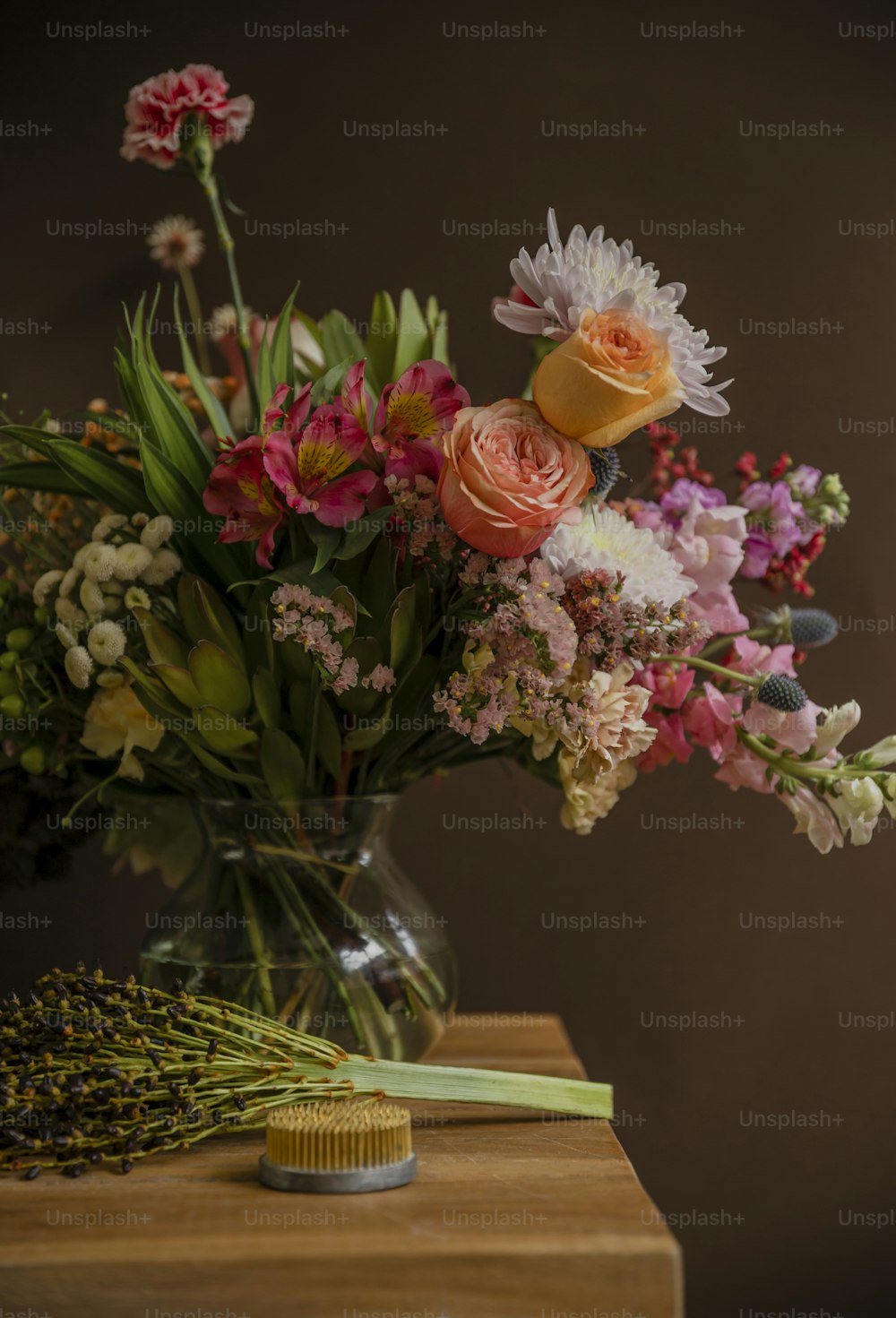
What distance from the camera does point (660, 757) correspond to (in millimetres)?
973

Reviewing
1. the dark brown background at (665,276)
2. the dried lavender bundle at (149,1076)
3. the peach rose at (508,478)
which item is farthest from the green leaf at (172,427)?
the dark brown background at (665,276)

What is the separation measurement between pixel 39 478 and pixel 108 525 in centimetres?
9

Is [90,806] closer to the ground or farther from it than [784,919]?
farther from it

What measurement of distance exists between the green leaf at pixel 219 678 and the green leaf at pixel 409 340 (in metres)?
0.30

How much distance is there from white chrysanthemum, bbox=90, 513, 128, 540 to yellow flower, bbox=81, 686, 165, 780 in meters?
0.12

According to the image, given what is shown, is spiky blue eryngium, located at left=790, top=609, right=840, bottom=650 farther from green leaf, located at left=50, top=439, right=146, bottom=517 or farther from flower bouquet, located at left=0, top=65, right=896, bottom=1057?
green leaf, located at left=50, top=439, right=146, bottom=517

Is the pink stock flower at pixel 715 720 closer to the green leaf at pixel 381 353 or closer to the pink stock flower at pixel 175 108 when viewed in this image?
the green leaf at pixel 381 353

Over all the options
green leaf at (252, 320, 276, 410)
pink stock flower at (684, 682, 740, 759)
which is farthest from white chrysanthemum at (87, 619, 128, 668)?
pink stock flower at (684, 682, 740, 759)

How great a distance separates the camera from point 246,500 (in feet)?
2.71

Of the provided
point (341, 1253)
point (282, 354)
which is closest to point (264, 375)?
point (282, 354)

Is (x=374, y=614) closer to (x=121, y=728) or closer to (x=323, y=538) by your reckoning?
(x=323, y=538)

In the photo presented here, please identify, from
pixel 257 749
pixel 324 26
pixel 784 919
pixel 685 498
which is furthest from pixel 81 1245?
pixel 324 26

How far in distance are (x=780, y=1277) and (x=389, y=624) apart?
1019 mm

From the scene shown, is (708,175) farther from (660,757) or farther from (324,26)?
(660,757)
